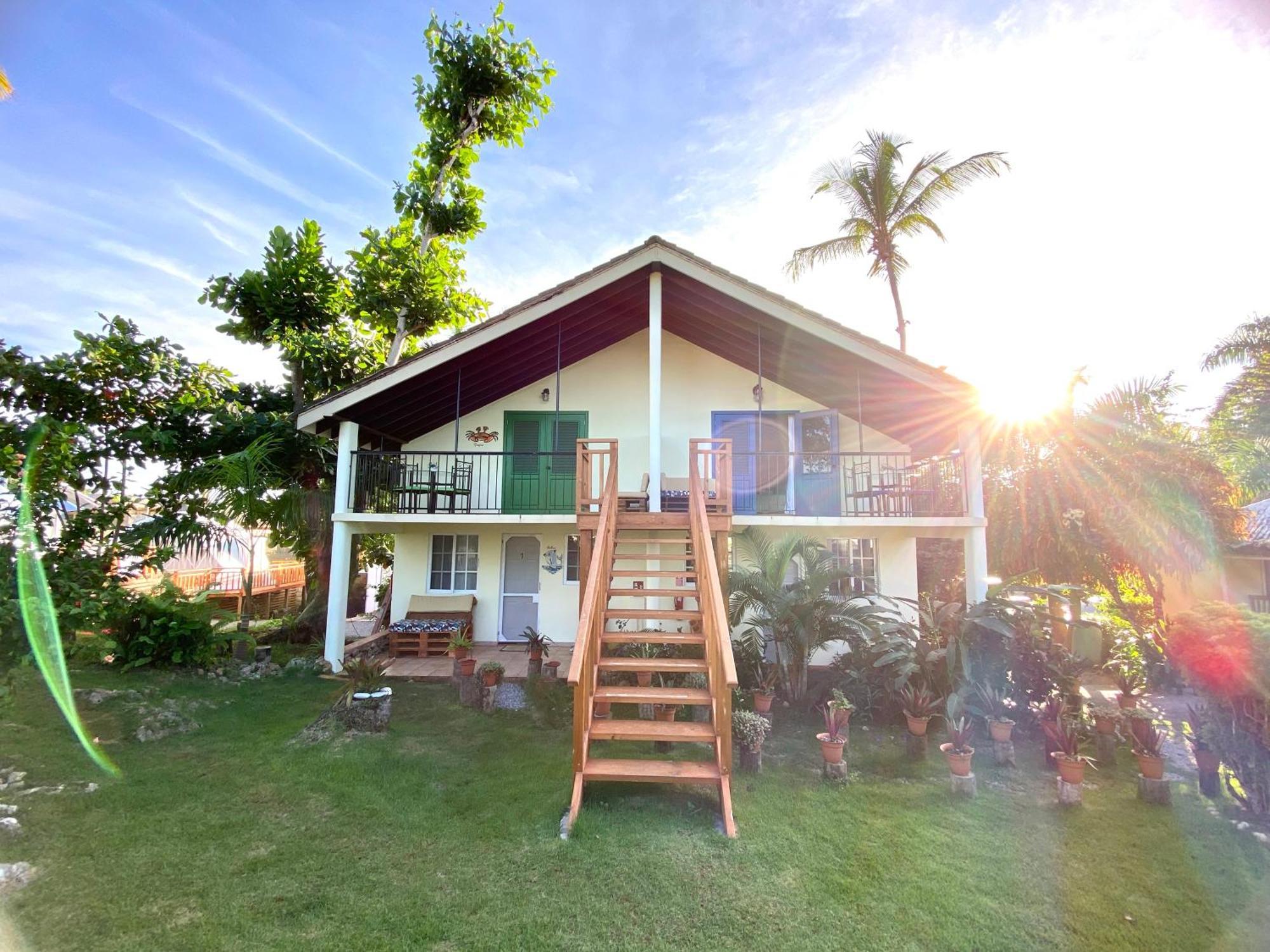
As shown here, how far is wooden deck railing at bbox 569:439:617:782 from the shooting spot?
421 cm

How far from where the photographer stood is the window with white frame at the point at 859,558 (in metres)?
9.80

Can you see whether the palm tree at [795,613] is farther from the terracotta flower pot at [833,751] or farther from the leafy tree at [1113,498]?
the leafy tree at [1113,498]

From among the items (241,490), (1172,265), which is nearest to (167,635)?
(241,490)

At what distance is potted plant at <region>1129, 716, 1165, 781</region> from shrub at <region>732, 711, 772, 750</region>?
321cm

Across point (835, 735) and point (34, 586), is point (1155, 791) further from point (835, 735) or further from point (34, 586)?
point (34, 586)

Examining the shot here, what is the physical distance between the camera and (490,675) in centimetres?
698

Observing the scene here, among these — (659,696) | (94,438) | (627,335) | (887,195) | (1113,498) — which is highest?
(887,195)

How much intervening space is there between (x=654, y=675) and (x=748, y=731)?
1.40m

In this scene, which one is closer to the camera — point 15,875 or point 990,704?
point 15,875

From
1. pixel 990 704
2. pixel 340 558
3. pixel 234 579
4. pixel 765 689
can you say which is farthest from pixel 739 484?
pixel 234 579

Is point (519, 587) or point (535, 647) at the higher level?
point (519, 587)

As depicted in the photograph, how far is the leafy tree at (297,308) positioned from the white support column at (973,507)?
12.5 meters

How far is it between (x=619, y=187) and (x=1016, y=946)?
36.9 ft

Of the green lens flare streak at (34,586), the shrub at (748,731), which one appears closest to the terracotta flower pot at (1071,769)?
the shrub at (748,731)
